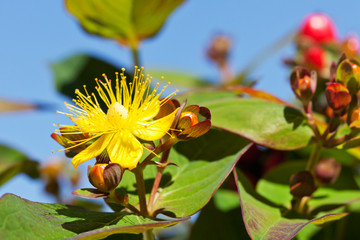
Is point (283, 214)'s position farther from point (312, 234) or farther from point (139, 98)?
point (139, 98)

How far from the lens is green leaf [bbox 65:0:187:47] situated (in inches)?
55.1

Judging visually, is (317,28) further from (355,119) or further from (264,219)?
(264,219)

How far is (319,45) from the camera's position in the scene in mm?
1632

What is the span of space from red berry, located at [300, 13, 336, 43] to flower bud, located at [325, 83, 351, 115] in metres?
0.99

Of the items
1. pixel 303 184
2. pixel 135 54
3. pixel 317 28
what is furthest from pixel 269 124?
pixel 317 28

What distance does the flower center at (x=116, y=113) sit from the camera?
769 millimetres

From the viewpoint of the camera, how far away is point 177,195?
77 cm

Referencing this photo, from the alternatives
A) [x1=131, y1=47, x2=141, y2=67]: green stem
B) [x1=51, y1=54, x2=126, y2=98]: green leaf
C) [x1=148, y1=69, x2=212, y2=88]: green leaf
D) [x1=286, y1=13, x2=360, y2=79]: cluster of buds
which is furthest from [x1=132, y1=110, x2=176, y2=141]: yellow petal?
[x1=148, y1=69, x2=212, y2=88]: green leaf

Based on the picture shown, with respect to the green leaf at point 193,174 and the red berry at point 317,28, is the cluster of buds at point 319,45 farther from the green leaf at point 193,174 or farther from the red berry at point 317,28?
the green leaf at point 193,174

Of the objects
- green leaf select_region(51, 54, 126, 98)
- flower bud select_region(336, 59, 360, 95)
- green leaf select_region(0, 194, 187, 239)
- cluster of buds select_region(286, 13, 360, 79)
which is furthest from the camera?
cluster of buds select_region(286, 13, 360, 79)

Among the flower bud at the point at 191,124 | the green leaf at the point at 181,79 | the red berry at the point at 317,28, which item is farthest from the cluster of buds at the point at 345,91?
the green leaf at the point at 181,79

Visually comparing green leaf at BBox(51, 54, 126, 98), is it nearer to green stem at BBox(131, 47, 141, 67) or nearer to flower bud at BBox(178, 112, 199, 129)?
green stem at BBox(131, 47, 141, 67)

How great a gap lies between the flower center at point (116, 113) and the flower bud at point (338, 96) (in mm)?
325

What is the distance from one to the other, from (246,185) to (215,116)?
13 centimetres
